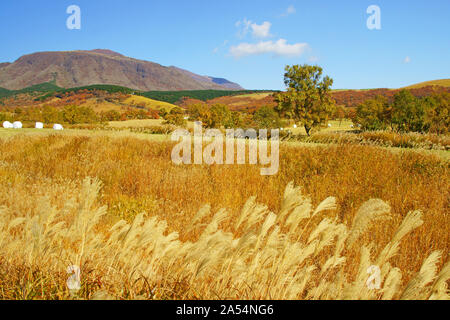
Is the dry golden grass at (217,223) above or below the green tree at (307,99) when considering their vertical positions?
below

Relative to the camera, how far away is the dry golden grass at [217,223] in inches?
74.2

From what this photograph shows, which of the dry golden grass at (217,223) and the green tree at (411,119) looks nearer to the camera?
the dry golden grass at (217,223)

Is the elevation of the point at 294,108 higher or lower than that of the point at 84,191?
higher

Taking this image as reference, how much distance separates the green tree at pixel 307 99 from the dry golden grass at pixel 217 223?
82.3 ft

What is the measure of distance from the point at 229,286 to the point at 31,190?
Answer: 5197 millimetres

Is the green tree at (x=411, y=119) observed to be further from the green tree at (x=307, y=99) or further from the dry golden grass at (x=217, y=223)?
the dry golden grass at (x=217, y=223)

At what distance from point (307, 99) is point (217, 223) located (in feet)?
113

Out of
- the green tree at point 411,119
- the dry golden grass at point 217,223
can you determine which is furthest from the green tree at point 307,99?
the dry golden grass at point 217,223

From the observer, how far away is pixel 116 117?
75375 millimetres
